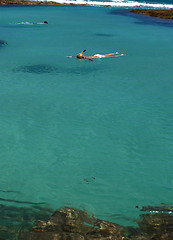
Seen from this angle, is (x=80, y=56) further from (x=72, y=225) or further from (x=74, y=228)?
(x=74, y=228)

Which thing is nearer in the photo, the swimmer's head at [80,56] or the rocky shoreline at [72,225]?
the rocky shoreline at [72,225]

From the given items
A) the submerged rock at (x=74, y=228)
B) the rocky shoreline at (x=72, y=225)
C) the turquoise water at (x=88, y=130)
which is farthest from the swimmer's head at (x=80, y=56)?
the submerged rock at (x=74, y=228)

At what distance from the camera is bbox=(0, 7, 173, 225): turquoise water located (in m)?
13.6

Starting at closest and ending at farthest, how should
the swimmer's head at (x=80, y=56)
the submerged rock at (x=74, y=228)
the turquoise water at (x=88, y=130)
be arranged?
the submerged rock at (x=74, y=228) → the turquoise water at (x=88, y=130) → the swimmer's head at (x=80, y=56)

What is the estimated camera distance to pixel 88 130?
61.6ft

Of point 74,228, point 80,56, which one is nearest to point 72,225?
point 74,228

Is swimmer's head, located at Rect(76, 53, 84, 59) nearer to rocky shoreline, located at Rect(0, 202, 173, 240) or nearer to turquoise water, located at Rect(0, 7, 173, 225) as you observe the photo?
turquoise water, located at Rect(0, 7, 173, 225)

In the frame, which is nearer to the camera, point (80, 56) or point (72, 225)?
point (72, 225)

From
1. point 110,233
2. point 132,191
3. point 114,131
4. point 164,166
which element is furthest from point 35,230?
point 114,131

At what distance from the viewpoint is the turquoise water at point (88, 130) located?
1363cm

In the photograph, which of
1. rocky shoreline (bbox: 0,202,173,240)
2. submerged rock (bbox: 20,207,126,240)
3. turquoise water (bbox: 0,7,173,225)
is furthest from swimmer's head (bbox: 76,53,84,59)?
submerged rock (bbox: 20,207,126,240)

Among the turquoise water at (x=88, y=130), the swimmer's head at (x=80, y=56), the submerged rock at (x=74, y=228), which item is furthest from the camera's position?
the swimmer's head at (x=80, y=56)

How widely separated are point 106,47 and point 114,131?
80.2 ft

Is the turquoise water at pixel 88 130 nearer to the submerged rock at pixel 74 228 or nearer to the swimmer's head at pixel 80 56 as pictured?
the submerged rock at pixel 74 228
